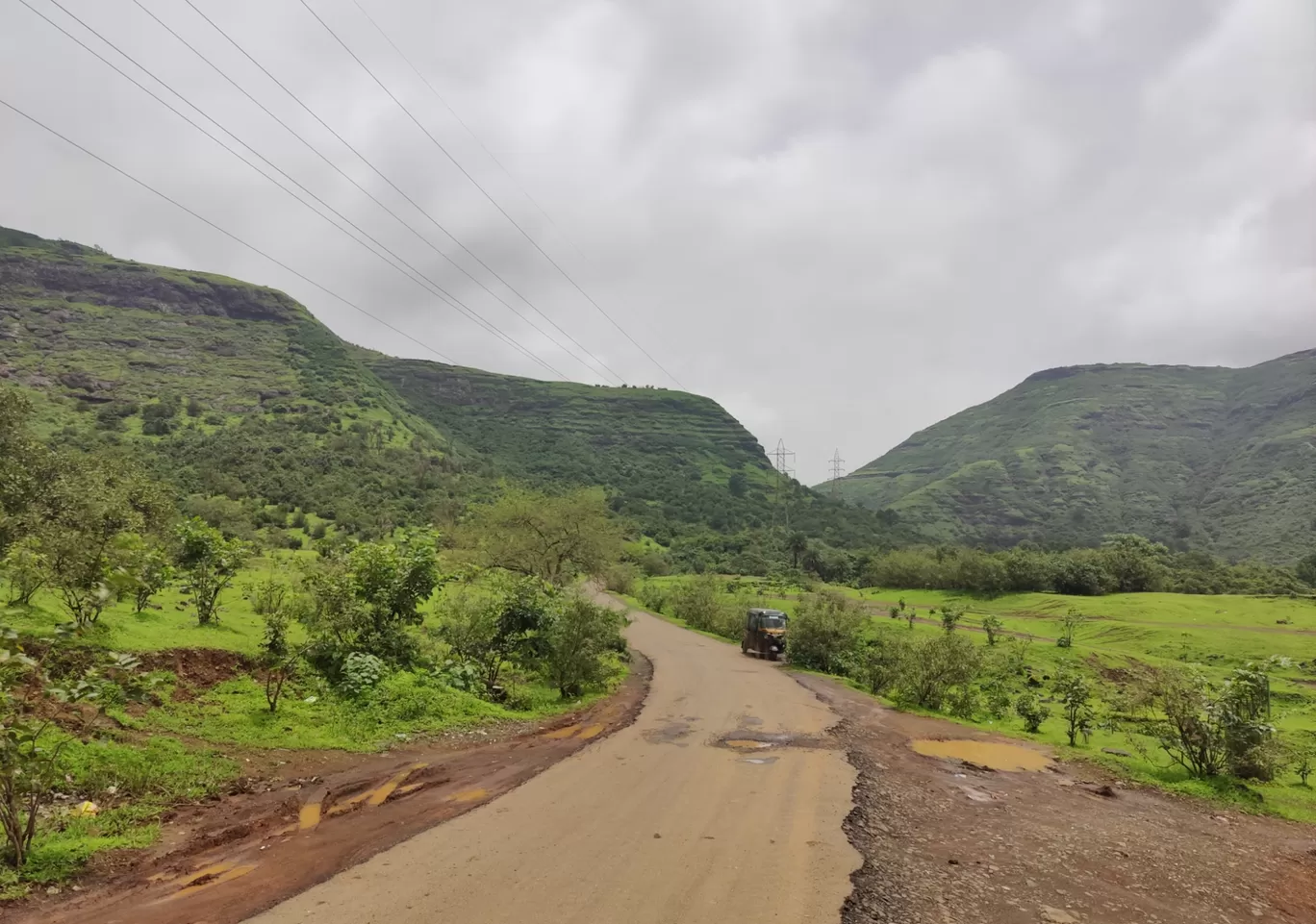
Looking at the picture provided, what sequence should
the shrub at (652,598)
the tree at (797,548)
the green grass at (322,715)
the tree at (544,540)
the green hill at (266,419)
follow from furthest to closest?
the tree at (797,548)
the green hill at (266,419)
the shrub at (652,598)
the tree at (544,540)
the green grass at (322,715)

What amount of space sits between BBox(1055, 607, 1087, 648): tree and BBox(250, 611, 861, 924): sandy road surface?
3889 centimetres

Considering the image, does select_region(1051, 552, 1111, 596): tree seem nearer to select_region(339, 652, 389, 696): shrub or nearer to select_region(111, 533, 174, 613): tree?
select_region(339, 652, 389, 696): shrub

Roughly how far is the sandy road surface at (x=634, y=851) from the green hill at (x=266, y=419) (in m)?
62.6

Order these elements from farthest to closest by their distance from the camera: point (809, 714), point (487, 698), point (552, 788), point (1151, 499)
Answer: point (1151, 499) < point (809, 714) < point (487, 698) < point (552, 788)

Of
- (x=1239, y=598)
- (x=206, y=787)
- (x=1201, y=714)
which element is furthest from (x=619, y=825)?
(x=1239, y=598)

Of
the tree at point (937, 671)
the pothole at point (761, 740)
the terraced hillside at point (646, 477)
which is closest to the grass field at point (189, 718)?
the pothole at point (761, 740)

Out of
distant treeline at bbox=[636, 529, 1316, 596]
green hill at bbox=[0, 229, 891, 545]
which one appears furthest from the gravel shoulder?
distant treeline at bbox=[636, 529, 1316, 596]

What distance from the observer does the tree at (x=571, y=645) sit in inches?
779

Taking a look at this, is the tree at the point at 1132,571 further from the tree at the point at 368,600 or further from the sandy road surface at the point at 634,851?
the tree at the point at 368,600

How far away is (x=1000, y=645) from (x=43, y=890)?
1870 inches

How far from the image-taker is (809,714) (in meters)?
19.1

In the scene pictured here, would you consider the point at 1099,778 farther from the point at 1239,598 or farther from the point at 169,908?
the point at 1239,598

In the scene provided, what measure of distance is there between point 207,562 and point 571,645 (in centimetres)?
1079

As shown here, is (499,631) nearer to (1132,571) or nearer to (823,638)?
(823,638)
